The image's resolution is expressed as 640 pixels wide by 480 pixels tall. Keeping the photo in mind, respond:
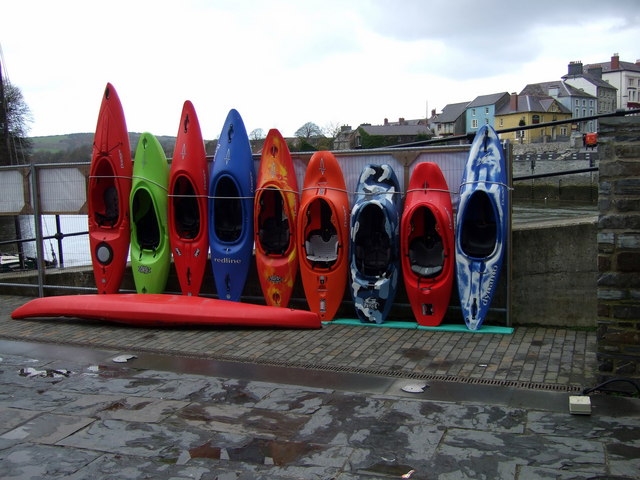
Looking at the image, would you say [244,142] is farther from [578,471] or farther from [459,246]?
[578,471]

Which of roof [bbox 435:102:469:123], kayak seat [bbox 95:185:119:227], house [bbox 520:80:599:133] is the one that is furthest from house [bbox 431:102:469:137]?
kayak seat [bbox 95:185:119:227]

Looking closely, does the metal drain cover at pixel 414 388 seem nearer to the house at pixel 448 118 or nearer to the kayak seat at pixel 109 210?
the kayak seat at pixel 109 210

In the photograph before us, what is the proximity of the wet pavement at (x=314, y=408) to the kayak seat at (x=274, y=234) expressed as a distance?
1.28 meters

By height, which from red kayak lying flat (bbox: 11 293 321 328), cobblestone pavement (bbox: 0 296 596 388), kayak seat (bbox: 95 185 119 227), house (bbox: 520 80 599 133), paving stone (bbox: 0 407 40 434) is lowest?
cobblestone pavement (bbox: 0 296 596 388)

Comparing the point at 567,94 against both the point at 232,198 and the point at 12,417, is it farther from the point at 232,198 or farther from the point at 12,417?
the point at 12,417

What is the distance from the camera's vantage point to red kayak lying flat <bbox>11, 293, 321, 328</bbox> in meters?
6.66

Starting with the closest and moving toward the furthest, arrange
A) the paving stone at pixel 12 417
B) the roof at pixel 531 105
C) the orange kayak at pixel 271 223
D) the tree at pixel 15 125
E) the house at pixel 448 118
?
the paving stone at pixel 12 417, the orange kayak at pixel 271 223, the tree at pixel 15 125, the roof at pixel 531 105, the house at pixel 448 118

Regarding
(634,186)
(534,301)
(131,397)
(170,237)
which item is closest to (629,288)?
(634,186)

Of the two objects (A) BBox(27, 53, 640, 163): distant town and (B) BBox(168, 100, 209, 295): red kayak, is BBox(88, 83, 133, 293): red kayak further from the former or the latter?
(A) BBox(27, 53, 640, 163): distant town

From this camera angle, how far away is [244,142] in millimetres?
7484

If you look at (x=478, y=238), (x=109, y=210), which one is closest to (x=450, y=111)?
(x=109, y=210)

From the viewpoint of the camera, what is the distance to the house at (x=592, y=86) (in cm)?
8926

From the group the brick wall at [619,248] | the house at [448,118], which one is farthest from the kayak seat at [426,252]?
the house at [448,118]

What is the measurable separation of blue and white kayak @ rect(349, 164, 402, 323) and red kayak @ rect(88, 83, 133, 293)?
3.03 m
